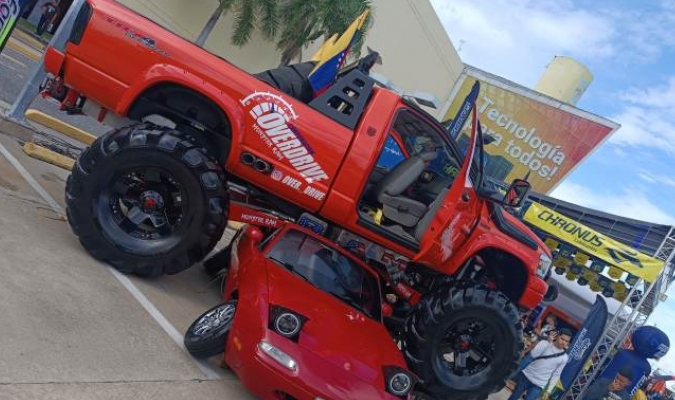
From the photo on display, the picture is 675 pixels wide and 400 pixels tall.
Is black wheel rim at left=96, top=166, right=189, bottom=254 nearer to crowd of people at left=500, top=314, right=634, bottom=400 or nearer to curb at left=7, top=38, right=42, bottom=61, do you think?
crowd of people at left=500, top=314, right=634, bottom=400

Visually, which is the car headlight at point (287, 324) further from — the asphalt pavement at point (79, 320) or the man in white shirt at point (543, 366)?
the man in white shirt at point (543, 366)

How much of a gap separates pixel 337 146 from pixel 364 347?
71.2 inches

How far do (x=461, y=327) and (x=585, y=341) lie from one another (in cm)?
659

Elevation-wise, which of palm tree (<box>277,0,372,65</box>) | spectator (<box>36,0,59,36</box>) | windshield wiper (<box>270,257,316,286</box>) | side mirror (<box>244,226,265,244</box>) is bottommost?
windshield wiper (<box>270,257,316,286</box>)

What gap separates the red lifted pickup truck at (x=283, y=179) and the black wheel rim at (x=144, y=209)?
0.01 meters

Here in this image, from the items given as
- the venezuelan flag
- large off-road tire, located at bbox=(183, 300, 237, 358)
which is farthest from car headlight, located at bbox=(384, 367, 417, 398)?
the venezuelan flag

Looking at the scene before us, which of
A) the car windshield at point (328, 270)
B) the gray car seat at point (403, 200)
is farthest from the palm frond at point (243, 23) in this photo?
the car windshield at point (328, 270)

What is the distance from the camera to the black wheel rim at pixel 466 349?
17.9ft

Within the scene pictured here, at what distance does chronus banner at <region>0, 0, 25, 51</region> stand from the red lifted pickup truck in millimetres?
1740

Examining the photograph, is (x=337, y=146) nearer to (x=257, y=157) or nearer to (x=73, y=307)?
(x=257, y=157)

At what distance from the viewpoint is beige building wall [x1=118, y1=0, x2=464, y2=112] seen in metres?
22.7

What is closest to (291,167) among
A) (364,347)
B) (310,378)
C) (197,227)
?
(197,227)

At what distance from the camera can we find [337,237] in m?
5.97

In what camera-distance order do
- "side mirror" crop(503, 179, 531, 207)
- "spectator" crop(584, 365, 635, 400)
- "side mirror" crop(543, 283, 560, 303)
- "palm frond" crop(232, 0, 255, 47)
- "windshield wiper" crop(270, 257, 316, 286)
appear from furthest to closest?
"palm frond" crop(232, 0, 255, 47)
"spectator" crop(584, 365, 635, 400)
"side mirror" crop(543, 283, 560, 303)
"side mirror" crop(503, 179, 531, 207)
"windshield wiper" crop(270, 257, 316, 286)
